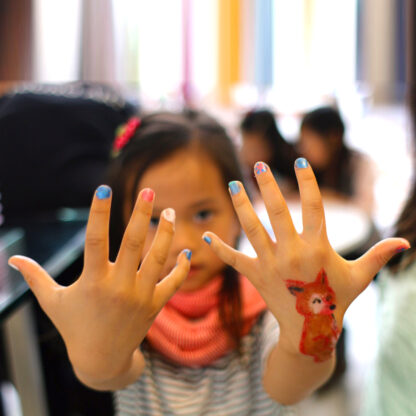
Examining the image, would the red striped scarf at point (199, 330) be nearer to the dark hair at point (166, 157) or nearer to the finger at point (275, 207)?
the dark hair at point (166, 157)

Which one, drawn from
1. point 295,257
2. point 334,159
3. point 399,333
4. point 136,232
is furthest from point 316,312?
point 334,159

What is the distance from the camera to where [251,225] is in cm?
42

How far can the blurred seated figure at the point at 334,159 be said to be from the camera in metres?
1.83

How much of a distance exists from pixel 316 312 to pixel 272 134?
1658mm

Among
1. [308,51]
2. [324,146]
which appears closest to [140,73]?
[308,51]

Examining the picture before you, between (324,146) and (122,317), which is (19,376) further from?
(324,146)

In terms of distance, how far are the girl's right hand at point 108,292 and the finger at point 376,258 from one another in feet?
0.51

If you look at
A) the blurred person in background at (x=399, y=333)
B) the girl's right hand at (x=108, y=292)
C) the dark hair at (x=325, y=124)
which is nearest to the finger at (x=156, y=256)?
the girl's right hand at (x=108, y=292)

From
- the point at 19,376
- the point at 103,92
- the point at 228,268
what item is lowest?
the point at 19,376

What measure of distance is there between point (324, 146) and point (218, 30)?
1.12 m

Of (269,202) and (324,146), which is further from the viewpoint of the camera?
(324,146)

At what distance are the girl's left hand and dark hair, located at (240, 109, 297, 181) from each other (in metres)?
1.35

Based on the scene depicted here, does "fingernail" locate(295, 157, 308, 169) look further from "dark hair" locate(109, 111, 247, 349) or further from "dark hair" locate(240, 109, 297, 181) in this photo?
"dark hair" locate(240, 109, 297, 181)

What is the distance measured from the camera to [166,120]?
0.73 m
